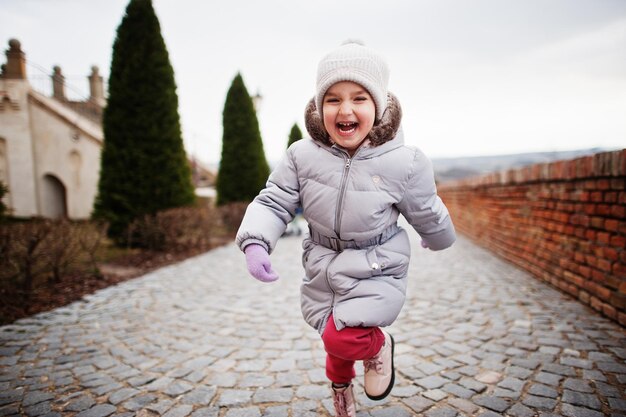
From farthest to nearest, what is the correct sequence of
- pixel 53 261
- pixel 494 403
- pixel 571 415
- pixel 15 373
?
pixel 53 261 → pixel 15 373 → pixel 494 403 → pixel 571 415

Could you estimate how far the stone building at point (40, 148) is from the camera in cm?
1265

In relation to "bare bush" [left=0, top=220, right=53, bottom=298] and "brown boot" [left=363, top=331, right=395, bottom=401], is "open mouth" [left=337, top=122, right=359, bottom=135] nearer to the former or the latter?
"brown boot" [left=363, top=331, right=395, bottom=401]

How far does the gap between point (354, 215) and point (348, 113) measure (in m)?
0.47

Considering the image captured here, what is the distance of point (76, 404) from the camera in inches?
83.9

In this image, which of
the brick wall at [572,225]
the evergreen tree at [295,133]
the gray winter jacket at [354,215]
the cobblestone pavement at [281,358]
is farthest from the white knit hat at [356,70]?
the evergreen tree at [295,133]

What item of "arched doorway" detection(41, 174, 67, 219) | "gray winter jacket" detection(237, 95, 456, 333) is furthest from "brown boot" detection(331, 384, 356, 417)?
"arched doorway" detection(41, 174, 67, 219)

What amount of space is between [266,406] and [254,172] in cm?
1091

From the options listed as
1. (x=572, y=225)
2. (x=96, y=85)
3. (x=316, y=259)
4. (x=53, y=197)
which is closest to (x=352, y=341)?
(x=316, y=259)

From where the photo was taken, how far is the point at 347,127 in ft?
5.35

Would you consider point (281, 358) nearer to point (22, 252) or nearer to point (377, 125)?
point (377, 125)

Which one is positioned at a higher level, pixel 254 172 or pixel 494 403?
pixel 254 172

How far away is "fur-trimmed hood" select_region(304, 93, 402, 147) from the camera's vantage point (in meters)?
1.65

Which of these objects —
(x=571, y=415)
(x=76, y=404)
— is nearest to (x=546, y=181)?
(x=571, y=415)

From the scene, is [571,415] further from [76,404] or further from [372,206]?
[76,404]
